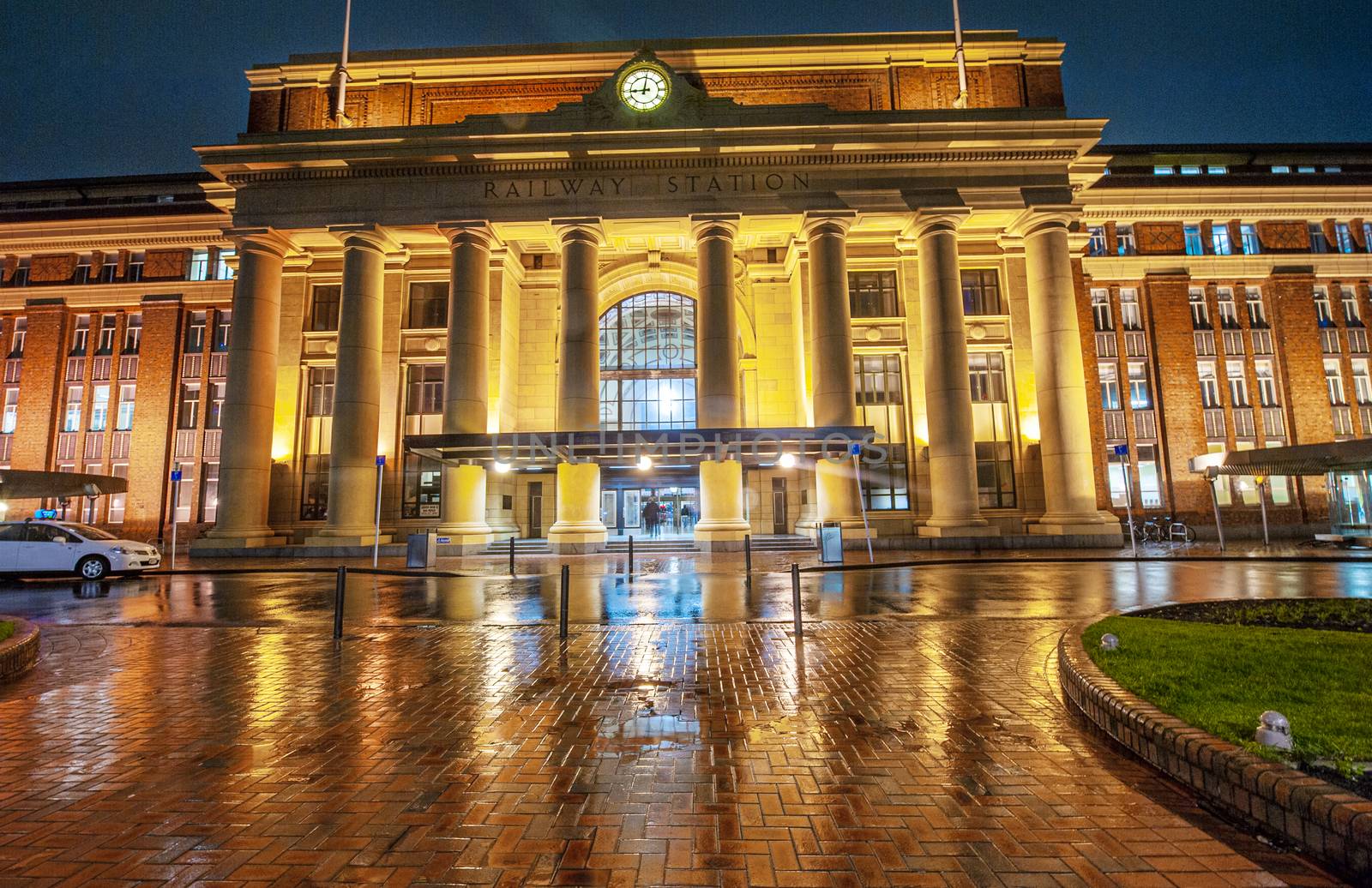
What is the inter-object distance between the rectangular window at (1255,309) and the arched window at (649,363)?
27.9 m

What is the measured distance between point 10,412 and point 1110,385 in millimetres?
56084

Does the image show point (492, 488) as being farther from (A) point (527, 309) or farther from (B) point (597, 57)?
(B) point (597, 57)

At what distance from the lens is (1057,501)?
23.3 meters

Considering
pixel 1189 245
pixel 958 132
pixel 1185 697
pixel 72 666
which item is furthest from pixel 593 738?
pixel 1189 245

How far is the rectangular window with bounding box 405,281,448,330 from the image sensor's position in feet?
94.1

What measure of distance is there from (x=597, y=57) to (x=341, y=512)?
22.1 metres

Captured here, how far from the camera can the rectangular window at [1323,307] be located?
31.4 metres

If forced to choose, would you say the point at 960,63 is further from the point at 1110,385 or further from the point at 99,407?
the point at 99,407

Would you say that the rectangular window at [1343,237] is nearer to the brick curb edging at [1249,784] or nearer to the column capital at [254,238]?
the brick curb edging at [1249,784]

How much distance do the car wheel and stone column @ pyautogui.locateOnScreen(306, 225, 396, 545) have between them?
22.3 ft

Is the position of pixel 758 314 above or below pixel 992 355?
above

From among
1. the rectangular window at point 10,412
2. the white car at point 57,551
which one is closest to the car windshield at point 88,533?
the white car at point 57,551

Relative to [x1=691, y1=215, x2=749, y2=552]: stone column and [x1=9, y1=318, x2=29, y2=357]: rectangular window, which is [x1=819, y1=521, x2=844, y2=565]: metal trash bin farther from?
[x1=9, y1=318, x2=29, y2=357]: rectangular window

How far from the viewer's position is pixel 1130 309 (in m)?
31.0
